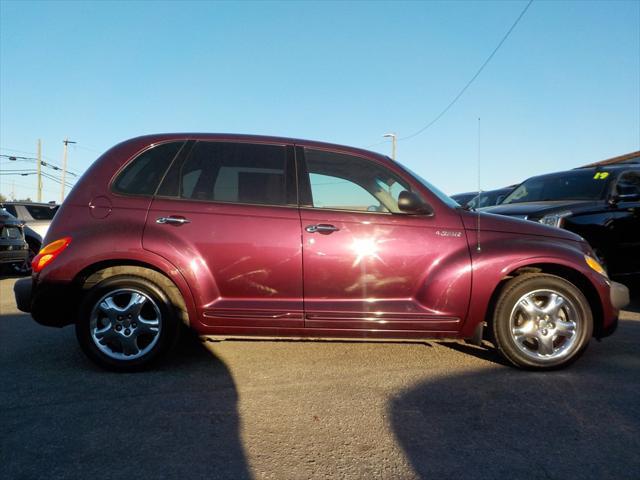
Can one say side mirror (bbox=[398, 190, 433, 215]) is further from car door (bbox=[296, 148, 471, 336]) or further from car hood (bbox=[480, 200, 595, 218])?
car hood (bbox=[480, 200, 595, 218])

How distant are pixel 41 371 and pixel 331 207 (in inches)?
99.6

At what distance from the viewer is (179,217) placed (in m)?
3.54

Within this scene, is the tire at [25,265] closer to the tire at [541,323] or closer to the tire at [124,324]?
the tire at [124,324]

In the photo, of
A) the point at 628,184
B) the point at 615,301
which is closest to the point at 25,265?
the point at 615,301

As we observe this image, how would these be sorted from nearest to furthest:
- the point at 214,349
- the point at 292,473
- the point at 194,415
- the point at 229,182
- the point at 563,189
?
the point at 292,473, the point at 194,415, the point at 229,182, the point at 214,349, the point at 563,189

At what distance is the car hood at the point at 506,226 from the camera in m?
3.70

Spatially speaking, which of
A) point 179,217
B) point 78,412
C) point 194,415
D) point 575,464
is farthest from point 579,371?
point 78,412

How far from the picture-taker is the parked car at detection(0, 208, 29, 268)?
27.9ft

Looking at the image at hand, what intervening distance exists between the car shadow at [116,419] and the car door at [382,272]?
986mm

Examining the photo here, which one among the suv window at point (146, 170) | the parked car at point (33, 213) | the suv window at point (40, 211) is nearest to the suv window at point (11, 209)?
the parked car at point (33, 213)

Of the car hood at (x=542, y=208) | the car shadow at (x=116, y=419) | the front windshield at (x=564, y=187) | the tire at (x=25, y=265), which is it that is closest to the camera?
the car shadow at (x=116, y=419)

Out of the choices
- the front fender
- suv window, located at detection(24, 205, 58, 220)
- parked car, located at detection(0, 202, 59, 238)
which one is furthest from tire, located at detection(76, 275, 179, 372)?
suv window, located at detection(24, 205, 58, 220)

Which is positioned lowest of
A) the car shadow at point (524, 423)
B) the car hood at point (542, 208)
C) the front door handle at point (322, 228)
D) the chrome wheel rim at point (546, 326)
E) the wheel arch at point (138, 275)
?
the car shadow at point (524, 423)

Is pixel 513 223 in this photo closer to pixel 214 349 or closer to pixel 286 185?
pixel 286 185
